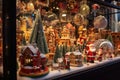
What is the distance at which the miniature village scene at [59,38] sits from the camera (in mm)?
1406

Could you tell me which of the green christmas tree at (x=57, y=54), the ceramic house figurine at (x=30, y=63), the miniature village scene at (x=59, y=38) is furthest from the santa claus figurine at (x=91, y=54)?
the ceramic house figurine at (x=30, y=63)

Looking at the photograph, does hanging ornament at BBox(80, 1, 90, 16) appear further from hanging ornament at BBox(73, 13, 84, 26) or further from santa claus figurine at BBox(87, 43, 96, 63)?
santa claus figurine at BBox(87, 43, 96, 63)

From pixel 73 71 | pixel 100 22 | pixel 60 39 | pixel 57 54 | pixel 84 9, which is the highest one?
pixel 84 9

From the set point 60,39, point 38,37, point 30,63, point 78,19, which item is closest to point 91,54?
point 60,39

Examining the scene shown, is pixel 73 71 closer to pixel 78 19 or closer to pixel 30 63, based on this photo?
pixel 30 63

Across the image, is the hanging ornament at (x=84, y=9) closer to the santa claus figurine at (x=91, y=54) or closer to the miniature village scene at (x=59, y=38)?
the miniature village scene at (x=59, y=38)

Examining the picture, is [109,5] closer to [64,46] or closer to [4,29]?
[64,46]

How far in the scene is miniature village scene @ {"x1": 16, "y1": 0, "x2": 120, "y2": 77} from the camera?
4.61ft

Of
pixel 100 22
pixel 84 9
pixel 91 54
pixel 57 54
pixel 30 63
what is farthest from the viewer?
pixel 100 22

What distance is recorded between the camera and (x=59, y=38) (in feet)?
6.50

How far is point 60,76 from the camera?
1468 mm

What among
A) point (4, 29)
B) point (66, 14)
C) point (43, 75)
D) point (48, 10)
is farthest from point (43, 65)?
point (66, 14)

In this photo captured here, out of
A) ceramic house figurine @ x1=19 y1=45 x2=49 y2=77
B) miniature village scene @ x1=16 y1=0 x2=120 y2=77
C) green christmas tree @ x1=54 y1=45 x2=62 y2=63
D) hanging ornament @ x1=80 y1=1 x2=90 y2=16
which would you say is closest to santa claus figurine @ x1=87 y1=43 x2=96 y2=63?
miniature village scene @ x1=16 y1=0 x2=120 y2=77

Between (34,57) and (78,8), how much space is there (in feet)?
3.31
